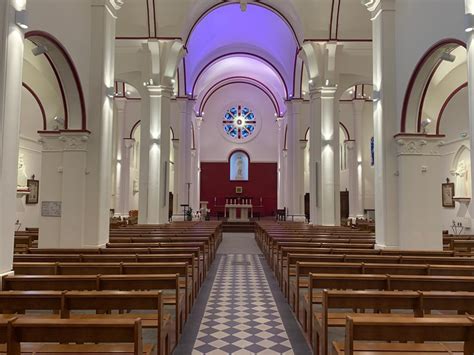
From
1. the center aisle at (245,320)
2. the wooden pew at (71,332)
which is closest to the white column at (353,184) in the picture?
the center aisle at (245,320)

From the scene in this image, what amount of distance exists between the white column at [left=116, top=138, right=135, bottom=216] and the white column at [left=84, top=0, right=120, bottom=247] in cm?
1131

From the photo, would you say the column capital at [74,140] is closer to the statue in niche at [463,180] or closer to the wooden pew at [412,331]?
the wooden pew at [412,331]

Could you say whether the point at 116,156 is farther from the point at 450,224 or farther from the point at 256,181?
the point at 450,224

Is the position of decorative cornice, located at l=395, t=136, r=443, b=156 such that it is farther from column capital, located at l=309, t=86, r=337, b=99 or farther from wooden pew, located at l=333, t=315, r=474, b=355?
wooden pew, located at l=333, t=315, r=474, b=355

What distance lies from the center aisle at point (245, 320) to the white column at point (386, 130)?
8.43 feet

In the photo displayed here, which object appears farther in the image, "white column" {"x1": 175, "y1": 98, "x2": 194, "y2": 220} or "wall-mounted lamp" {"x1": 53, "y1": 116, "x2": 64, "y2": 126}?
"white column" {"x1": 175, "y1": 98, "x2": 194, "y2": 220}

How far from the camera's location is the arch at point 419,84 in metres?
7.06

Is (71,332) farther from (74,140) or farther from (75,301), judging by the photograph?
(74,140)

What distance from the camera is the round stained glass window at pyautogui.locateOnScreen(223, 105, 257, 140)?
29438mm

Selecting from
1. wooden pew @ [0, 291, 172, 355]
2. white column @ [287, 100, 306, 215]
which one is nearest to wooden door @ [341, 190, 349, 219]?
white column @ [287, 100, 306, 215]

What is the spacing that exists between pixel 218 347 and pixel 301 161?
1463cm

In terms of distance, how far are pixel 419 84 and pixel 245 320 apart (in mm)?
5580

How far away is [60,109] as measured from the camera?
28.2ft

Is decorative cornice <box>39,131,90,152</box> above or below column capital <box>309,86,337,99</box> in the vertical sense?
below
